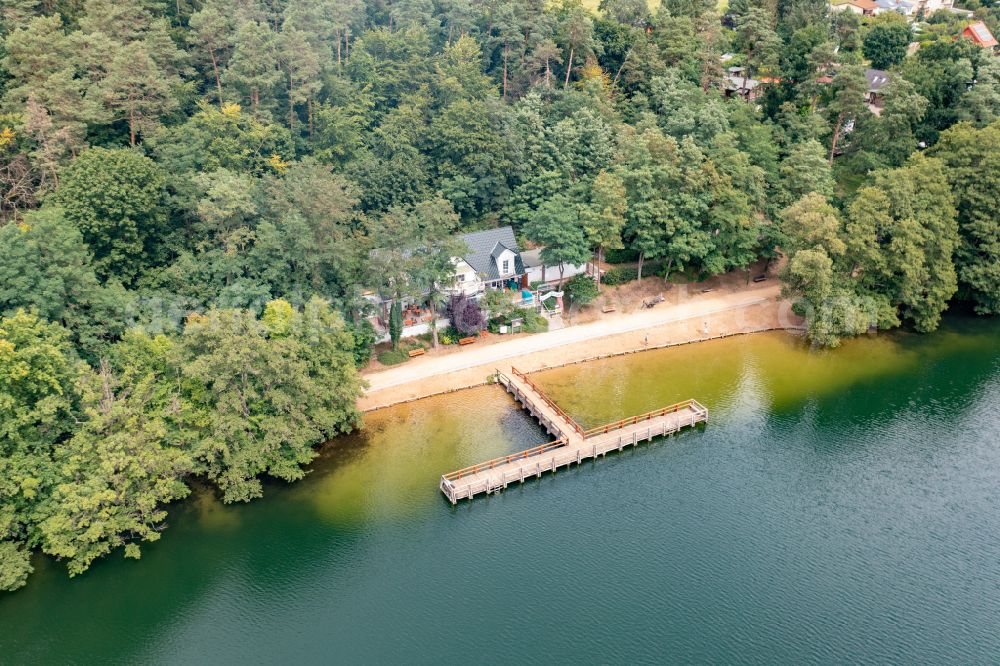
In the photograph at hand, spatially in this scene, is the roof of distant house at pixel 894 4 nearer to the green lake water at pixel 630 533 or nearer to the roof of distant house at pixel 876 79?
the roof of distant house at pixel 876 79

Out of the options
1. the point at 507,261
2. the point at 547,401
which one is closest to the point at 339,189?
the point at 507,261

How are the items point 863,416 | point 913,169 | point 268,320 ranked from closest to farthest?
1. point 268,320
2. point 863,416
3. point 913,169

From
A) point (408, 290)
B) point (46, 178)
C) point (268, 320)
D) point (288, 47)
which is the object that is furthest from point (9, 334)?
point (288, 47)

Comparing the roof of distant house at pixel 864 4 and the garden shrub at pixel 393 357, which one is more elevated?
the roof of distant house at pixel 864 4

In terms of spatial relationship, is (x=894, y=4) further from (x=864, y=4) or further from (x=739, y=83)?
(x=739, y=83)

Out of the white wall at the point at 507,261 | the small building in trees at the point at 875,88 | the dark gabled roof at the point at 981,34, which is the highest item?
the dark gabled roof at the point at 981,34

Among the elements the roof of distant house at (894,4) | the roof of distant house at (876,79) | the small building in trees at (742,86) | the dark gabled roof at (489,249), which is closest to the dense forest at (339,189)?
the small building in trees at (742,86)

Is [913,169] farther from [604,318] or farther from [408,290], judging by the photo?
[408,290]
